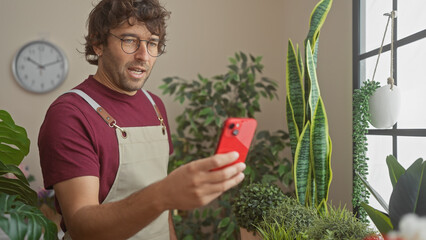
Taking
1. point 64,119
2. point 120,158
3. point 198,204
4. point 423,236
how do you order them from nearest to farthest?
point 423,236, point 198,204, point 64,119, point 120,158

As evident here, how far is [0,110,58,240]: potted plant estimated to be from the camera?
1.07m

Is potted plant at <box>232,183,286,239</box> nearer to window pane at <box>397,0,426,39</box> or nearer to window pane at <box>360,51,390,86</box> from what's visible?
window pane at <box>360,51,390,86</box>

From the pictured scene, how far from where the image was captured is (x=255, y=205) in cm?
170

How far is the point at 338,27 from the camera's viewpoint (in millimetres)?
2219

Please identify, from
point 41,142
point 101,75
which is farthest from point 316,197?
point 41,142

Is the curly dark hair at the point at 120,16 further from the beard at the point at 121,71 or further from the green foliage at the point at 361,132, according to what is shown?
the green foliage at the point at 361,132

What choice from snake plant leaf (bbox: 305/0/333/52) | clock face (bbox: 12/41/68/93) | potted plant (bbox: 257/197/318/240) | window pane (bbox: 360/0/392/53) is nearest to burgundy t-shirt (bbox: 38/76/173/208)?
potted plant (bbox: 257/197/318/240)

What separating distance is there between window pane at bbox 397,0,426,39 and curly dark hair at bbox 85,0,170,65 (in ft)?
3.74

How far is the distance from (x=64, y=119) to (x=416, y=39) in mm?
1468

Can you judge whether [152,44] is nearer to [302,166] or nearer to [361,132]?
[302,166]

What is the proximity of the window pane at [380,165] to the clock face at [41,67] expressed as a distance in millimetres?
2470

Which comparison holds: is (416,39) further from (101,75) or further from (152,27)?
(101,75)

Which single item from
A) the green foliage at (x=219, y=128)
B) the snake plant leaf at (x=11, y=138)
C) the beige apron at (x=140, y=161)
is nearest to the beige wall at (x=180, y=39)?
the green foliage at (x=219, y=128)

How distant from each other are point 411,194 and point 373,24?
1.38m
